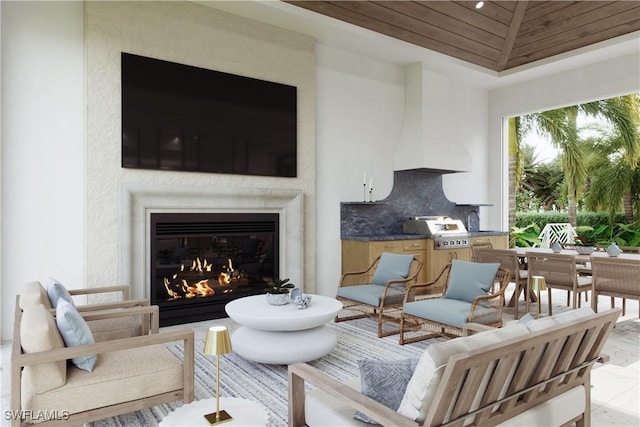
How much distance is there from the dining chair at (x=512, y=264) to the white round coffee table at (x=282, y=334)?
2775mm

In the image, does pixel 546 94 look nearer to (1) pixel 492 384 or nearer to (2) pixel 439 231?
(2) pixel 439 231

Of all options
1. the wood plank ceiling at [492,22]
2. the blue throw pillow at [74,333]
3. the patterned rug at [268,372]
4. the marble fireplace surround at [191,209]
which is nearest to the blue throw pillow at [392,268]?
the patterned rug at [268,372]

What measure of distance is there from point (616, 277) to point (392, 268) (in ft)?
7.59

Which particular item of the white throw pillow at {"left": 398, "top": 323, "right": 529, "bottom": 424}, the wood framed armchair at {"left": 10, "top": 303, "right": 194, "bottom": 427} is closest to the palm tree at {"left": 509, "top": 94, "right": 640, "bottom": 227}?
the white throw pillow at {"left": 398, "top": 323, "right": 529, "bottom": 424}

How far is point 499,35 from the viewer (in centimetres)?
616

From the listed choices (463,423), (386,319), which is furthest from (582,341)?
(386,319)

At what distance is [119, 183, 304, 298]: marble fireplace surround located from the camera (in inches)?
177

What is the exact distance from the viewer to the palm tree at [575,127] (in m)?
8.50

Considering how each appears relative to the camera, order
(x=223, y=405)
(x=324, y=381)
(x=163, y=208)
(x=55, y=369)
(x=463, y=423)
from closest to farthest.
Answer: (x=463, y=423), (x=324, y=381), (x=223, y=405), (x=55, y=369), (x=163, y=208)

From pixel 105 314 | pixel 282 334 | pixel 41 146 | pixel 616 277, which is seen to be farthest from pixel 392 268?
pixel 41 146

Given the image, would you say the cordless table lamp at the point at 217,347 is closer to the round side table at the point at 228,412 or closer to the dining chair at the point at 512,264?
the round side table at the point at 228,412

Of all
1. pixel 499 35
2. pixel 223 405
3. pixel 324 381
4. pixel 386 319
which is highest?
pixel 499 35

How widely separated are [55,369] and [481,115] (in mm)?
8028

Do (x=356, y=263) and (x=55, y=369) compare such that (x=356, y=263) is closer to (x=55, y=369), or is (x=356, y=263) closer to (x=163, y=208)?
(x=163, y=208)
